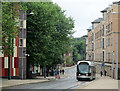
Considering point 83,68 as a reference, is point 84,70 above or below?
below

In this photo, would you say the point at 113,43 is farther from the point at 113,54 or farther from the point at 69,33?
the point at 69,33

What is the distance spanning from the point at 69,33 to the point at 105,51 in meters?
22.6

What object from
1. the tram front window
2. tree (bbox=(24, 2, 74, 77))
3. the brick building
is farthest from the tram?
the brick building

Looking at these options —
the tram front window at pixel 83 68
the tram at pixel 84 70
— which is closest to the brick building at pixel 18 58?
the tram at pixel 84 70

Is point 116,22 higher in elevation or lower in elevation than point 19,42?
higher

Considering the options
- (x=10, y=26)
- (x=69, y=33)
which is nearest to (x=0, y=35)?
(x=10, y=26)

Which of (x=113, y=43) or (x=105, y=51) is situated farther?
(x=105, y=51)

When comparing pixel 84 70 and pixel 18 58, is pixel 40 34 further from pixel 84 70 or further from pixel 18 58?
pixel 84 70

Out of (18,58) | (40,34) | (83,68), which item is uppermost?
(40,34)

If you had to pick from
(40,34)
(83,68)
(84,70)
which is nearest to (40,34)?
(40,34)

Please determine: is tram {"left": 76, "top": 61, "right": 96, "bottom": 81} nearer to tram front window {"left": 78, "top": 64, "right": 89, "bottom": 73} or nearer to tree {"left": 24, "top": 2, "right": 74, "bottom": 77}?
tram front window {"left": 78, "top": 64, "right": 89, "bottom": 73}

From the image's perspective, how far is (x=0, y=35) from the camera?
2698 cm

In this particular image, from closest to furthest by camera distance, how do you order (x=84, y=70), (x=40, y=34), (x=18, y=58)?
(x=84, y=70) < (x=40, y=34) < (x=18, y=58)

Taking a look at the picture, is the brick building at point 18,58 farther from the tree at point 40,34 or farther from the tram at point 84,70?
the tram at point 84,70
